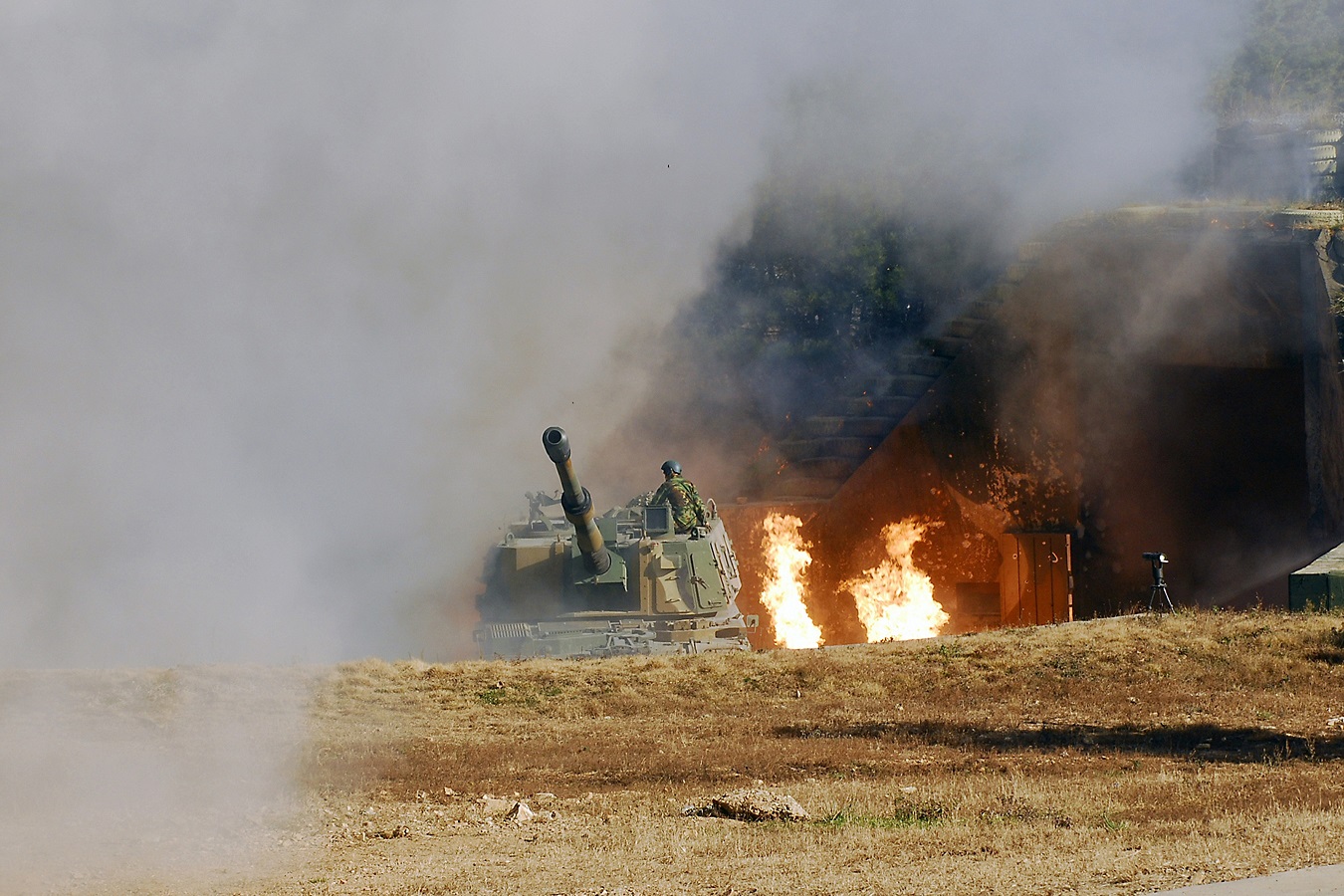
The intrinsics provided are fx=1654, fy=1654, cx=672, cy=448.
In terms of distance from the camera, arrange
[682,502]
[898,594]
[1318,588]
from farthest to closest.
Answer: [898,594], [682,502], [1318,588]

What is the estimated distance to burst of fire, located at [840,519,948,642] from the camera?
32.6 meters

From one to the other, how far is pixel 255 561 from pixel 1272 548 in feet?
81.7

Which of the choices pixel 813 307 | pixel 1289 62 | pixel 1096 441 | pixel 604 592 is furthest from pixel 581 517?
pixel 1289 62

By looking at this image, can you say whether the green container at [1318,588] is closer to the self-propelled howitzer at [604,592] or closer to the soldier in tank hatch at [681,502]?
the self-propelled howitzer at [604,592]

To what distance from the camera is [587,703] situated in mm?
17578

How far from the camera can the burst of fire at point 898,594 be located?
107 ft

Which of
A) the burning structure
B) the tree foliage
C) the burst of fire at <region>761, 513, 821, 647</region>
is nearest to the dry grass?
the burning structure

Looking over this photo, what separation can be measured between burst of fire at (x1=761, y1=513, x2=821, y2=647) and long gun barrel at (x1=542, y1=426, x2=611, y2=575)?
433 inches

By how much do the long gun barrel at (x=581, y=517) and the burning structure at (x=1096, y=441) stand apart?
1228cm

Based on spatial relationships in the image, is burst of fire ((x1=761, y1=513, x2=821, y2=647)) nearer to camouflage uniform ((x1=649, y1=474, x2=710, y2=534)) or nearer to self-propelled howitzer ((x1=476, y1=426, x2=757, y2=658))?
camouflage uniform ((x1=649, y1=474, x2=710, y2=534))

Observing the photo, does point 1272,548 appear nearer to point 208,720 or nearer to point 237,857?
point 208,720

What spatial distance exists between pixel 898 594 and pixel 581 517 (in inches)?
555

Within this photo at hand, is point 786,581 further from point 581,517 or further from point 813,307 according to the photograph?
point 581,517

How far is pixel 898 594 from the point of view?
3306 cm
